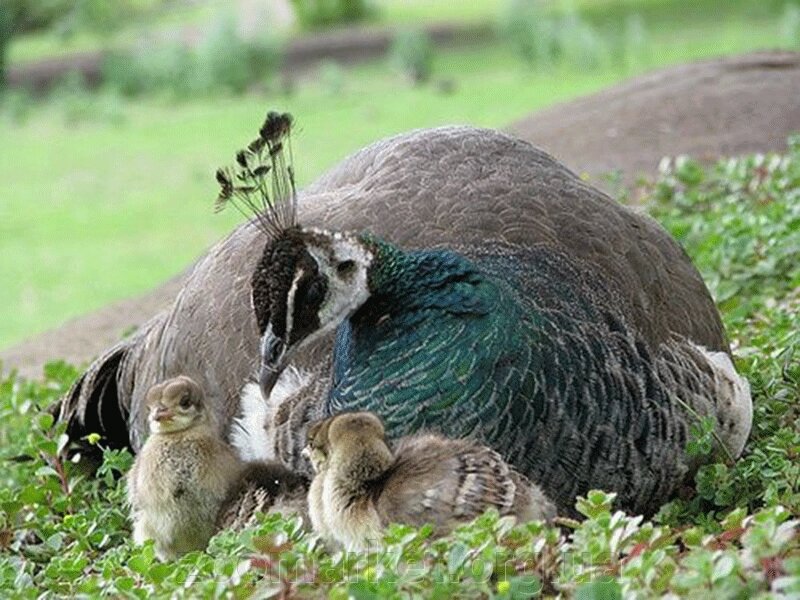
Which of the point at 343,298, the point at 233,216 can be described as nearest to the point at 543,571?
the point at 343,298

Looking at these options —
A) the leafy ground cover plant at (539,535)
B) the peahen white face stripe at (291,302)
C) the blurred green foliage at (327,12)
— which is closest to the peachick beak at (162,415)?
the leafy ground cover plant at (539,535)

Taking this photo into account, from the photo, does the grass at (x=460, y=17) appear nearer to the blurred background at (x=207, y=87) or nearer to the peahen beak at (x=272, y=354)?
the blurred background at (x=207, y=87)

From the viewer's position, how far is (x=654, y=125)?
10.9 m

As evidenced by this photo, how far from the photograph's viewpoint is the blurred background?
15.0m

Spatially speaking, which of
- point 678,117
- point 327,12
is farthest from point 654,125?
point 327,12

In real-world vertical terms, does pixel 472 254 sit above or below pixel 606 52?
above

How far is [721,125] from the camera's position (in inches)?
420

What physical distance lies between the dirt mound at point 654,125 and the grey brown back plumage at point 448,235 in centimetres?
325

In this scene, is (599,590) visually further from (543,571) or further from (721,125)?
(721,125)

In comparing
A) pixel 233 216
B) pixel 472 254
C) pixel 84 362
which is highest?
pixel 472 254

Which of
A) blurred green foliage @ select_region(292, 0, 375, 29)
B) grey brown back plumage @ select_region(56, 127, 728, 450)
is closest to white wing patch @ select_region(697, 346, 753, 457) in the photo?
grey brown back plumage @ select_region(56, 127, 728, 450)

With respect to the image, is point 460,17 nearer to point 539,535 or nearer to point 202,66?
point 202,66

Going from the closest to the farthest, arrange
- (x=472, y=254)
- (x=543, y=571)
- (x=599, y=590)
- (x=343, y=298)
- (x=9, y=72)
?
(x=599, y=590), (x=543, y=571), (x=343, y=298), (x=472, y=254), (x=9, y=72)

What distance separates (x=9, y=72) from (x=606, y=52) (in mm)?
9858
